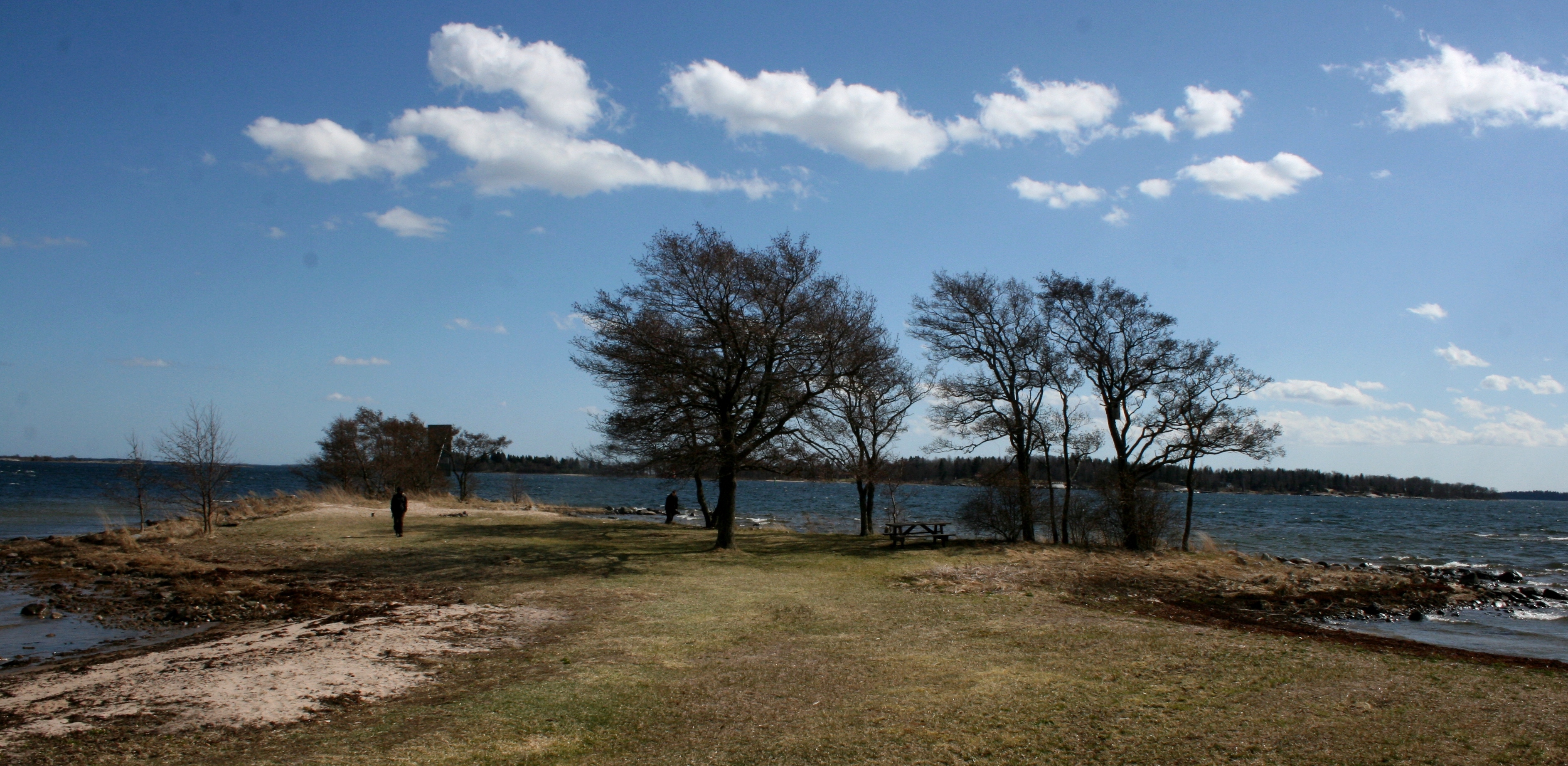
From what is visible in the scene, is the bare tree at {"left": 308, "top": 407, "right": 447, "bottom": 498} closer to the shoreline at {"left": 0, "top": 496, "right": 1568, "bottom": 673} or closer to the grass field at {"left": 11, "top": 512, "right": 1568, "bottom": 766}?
the shoreline at {"left": 0, "top": 496, "right": 1568, "bottom": 673}

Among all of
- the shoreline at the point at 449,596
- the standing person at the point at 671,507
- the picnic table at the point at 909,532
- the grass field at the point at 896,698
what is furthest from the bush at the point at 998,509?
the standing person at the point at 671,507

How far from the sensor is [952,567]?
1909 cm

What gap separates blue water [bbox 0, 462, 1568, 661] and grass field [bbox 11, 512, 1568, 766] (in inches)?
265

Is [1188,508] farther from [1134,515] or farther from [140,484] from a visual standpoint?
[140,484]

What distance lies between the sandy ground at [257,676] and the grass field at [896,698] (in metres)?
0.41

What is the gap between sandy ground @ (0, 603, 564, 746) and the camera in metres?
7.08

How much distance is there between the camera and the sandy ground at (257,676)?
7.08 metres

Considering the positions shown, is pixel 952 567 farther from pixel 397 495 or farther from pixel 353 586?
pixel 397 495

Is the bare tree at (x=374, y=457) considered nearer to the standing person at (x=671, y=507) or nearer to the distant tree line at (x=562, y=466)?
the distant tree line at (x=562, y=466)

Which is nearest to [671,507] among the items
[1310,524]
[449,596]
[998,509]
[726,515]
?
[726,515]

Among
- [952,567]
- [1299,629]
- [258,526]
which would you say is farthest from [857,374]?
[258,526]

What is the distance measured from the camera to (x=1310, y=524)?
196ft

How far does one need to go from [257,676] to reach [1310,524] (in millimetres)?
67920

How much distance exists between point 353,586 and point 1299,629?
16218 mm
